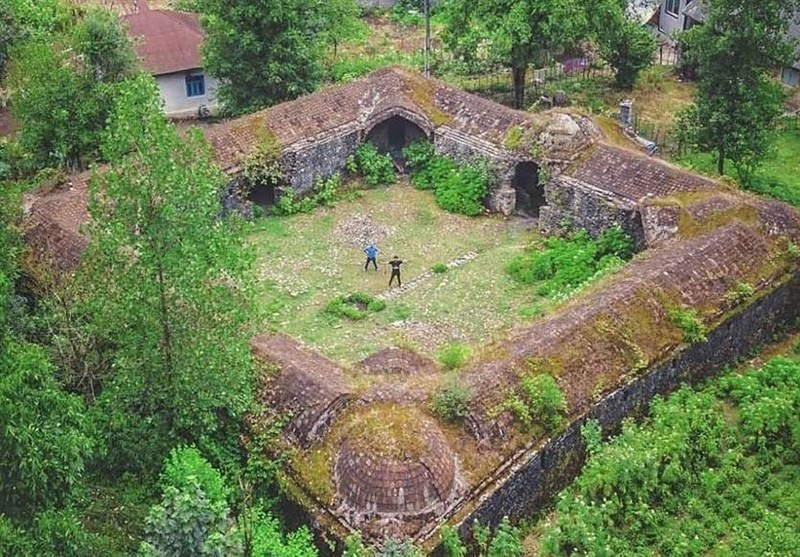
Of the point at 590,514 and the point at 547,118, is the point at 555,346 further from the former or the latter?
the point at 547,118

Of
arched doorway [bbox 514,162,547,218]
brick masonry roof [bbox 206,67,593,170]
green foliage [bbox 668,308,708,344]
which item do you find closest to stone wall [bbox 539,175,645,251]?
brick masonry roof [bbox 206,67,593,170]

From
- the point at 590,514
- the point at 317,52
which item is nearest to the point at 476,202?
the point at 317,52

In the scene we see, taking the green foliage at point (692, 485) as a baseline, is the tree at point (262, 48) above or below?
above

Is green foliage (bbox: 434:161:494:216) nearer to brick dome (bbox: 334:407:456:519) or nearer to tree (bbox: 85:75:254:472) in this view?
tree (bbox: 85:75:254:472)

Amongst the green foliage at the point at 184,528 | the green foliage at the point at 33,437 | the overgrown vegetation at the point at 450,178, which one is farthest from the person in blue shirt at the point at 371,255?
the green foliage at the point at 33,437

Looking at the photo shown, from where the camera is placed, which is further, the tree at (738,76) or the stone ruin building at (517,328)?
the tree at (738,76)

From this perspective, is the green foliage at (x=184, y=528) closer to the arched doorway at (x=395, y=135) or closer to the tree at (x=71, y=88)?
the tree at (x=71, y=88)
